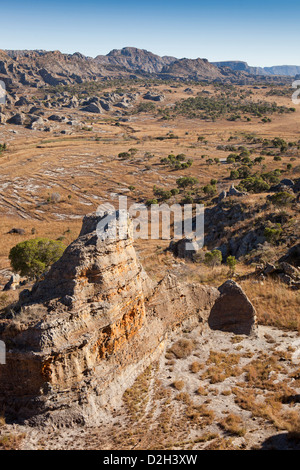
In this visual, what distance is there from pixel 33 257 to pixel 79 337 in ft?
62.7

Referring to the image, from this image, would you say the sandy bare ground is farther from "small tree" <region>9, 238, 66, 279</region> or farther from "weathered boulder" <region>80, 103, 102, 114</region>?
"weathered boulder" <region>80, 103, 102, 114</region>

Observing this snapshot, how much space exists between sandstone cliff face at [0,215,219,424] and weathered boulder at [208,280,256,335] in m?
4.38

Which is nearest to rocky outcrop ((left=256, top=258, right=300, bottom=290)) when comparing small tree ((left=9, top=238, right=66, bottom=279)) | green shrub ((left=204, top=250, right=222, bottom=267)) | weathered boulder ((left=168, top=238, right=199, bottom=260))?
green shrub ((left=204, top=250, right=222, bottom=267))

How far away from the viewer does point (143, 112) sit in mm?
155750

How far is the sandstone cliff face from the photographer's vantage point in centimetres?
894

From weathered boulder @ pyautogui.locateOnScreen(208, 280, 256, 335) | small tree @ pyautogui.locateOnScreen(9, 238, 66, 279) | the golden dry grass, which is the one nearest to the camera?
weathered boulder @ pyautogui.locateOnScreen(208, 280, 256, 335)

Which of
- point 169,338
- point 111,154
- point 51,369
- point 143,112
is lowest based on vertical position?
point 169,338

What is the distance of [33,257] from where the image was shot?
26656 millimetres

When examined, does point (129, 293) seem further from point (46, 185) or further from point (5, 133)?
point (5, 133)

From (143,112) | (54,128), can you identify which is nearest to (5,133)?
(54,128)

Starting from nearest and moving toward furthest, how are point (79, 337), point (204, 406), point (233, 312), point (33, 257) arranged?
point (79, 337) < point (204, 406) < point (233, 312) < point (33, 257)

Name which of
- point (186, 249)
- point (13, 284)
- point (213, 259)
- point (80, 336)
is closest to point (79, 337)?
point (80, 336)

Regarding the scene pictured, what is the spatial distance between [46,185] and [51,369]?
207 feet

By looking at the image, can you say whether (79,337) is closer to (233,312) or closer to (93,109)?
(233,312)
